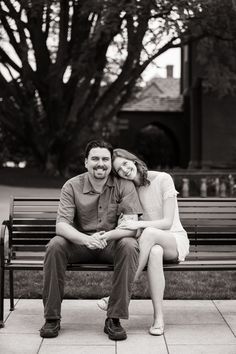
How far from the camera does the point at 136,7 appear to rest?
14.9 meters

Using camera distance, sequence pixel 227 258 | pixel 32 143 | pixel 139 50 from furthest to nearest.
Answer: pixel 32 143, pixel 139 50, pixel 227 258

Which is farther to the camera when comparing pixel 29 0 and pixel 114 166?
pixel 29 0

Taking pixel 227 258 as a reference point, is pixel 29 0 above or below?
above

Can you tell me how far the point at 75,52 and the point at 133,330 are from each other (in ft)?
49.0

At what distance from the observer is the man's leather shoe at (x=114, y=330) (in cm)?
462

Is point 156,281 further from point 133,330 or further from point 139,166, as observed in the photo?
point 139,166

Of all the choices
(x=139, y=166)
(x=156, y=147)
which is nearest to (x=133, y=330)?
(x=139, y=166)

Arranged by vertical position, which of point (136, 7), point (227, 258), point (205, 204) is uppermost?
point (136, 7)

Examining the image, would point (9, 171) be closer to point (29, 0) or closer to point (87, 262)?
point (29, 0)

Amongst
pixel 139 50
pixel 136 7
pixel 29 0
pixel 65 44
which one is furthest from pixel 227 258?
pixel 65 44

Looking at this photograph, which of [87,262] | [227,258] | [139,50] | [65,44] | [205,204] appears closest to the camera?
[87,262]

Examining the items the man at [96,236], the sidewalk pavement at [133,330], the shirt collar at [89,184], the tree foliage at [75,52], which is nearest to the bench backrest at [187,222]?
the sidewalk pavement at [133,330]

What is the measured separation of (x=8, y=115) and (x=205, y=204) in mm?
16131

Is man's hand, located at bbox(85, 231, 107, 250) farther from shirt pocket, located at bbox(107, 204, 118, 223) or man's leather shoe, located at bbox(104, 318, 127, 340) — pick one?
man's leather shoe, located at bbox(104, 318, 127, 340)
